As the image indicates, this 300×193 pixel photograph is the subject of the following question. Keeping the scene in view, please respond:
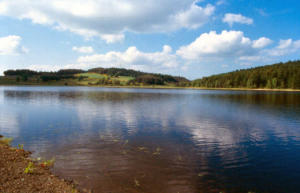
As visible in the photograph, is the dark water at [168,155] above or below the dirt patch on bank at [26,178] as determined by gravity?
below

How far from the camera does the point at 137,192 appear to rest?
12352mm

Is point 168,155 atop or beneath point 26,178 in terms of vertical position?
beneath

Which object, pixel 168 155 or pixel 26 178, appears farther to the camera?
pixel 168 155

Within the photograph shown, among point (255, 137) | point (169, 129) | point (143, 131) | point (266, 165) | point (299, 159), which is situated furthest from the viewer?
point (169, 129)

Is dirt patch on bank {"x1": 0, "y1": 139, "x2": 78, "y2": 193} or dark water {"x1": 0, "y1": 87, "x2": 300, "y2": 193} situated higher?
dirt patch on bank {"x1": 0, "y1": 139, "x2": 78, "y2": 193}

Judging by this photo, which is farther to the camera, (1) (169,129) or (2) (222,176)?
(1) (169,129)

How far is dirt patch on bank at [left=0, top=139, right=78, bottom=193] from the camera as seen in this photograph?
11234 millimetres

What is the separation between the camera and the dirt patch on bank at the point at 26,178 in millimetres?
11234

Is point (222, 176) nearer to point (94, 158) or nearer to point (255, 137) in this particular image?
point (94, 158)

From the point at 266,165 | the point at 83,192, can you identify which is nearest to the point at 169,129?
the point at 266,165

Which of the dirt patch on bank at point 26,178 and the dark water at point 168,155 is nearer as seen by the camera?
the dirt patch on bank at point 26,178

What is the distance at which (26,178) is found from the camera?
1266 centimetres

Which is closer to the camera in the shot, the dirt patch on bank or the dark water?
the dirt patch on bank

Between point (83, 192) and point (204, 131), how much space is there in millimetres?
21205
